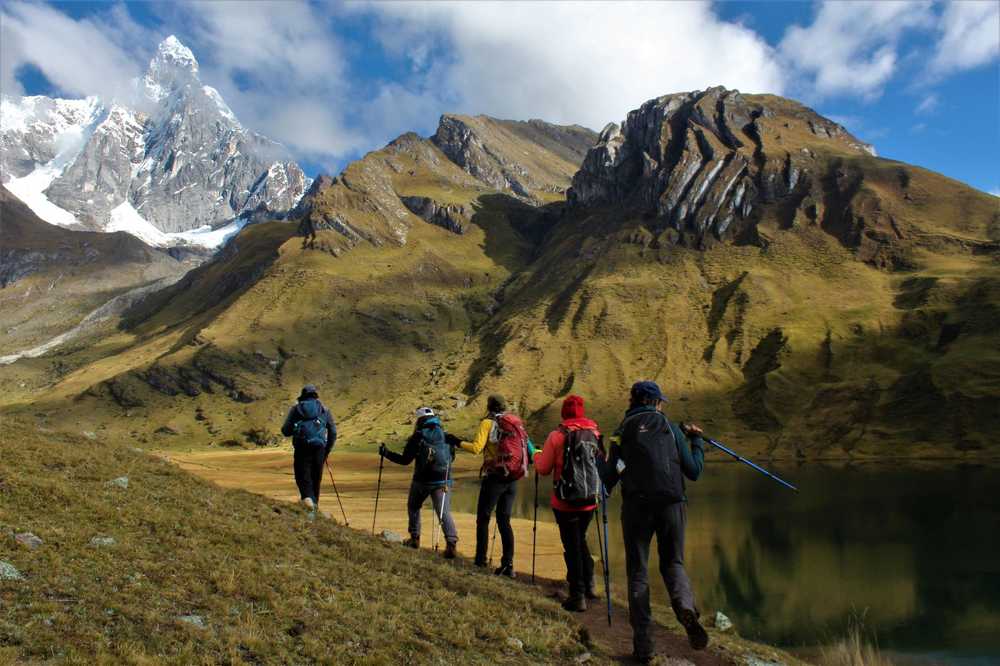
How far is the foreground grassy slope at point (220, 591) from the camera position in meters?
8.99

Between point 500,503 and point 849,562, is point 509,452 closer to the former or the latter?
point 500,503

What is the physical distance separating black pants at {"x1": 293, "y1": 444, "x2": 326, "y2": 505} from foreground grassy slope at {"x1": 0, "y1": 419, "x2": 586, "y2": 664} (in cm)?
145

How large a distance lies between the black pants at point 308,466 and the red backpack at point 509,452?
5318 mm

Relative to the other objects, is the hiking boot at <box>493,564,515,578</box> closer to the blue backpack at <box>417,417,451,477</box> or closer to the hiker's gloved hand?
the blue backpack at <box>417,417,451,477</box>

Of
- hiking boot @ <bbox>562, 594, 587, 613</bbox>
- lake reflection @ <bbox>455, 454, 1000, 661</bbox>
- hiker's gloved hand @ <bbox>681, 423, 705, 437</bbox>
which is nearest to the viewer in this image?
hiker's gloved hand @ <bbox>681, 423, 705, 437</bbox>

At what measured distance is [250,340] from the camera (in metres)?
193

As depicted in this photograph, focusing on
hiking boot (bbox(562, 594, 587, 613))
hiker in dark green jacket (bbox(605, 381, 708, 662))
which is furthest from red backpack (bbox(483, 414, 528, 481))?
hiker in dark green jacket (bbox(605, 381, 708, 662))

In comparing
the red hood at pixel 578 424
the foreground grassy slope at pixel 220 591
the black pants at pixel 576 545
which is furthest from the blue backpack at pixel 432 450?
the red hood at pixel 578 424

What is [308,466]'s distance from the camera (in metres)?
18.5

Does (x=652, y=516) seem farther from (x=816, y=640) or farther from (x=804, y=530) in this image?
(x=804, y=530)

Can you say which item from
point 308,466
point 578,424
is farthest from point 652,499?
point 308,466

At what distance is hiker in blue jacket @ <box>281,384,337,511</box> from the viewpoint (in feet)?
58.8

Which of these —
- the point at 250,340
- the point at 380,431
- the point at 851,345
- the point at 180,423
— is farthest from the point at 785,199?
the point at 180,423

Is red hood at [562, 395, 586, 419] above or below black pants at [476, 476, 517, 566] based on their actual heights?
above
